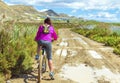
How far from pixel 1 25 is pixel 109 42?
16084 millimetres

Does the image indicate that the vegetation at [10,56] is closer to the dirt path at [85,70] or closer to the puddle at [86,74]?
the dirt path at [85,70]

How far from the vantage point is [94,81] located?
37.9ft

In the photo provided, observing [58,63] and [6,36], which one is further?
[58,63]

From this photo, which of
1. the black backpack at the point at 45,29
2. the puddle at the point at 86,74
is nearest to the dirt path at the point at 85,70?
the puddle at the point at 86,74

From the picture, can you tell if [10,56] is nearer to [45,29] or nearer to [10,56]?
[10,56]

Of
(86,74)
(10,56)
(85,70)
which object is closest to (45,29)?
(10,56)

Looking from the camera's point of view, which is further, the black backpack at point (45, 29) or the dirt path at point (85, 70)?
the dirt path at point (85, 70)

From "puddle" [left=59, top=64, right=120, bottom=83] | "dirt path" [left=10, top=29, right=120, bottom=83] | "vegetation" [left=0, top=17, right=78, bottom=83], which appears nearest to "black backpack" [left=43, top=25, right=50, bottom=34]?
"vegetation" [left=0, top=17, right=78, bottom=83]

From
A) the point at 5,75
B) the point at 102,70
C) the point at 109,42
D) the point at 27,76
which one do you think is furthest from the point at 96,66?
the point at 109,42

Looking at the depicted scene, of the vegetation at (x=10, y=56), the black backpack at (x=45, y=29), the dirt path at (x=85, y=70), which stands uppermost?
the black backpack at (x=45, y=29)

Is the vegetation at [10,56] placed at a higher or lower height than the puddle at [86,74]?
higher

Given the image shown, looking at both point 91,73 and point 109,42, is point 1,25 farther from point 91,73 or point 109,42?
point 109,42

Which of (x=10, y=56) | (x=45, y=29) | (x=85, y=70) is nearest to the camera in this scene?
(x=45, y=29)

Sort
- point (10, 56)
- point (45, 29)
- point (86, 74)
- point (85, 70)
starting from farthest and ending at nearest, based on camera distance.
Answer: point (85, 70)
point (86, 74)
point (10, 56)
point (45, 29)
